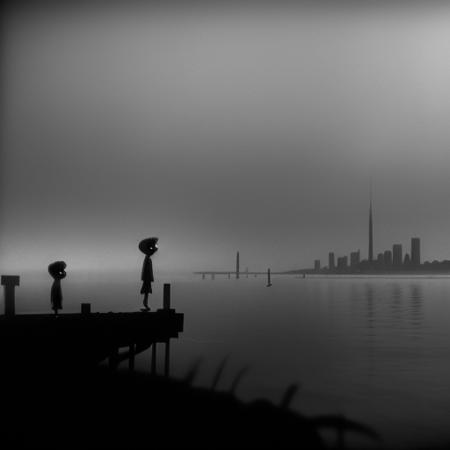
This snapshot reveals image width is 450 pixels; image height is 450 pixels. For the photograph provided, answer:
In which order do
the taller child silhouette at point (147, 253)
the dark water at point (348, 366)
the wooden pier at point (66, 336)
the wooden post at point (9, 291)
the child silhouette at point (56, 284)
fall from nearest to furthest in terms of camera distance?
the wooden pier at point (66, 336), the wooden post at point (9, 291), the child silhouette at point (56, 284), the taller child silhouette at point (147, 253), the dark water at point (348, 366)

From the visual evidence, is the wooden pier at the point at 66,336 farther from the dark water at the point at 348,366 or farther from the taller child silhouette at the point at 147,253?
the dark water at the point at 348,366

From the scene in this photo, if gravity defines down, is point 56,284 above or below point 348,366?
above

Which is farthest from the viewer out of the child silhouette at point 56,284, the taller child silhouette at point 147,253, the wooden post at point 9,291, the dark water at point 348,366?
the dark water at point 348,366

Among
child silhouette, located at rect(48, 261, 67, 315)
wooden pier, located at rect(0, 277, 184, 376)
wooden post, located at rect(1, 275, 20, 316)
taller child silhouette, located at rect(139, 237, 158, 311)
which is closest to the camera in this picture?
wooden pier, located at rect(0, 277, 184, 376)

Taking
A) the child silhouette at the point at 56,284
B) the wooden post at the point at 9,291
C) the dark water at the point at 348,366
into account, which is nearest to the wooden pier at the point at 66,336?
the wooden post at the point at 9,291

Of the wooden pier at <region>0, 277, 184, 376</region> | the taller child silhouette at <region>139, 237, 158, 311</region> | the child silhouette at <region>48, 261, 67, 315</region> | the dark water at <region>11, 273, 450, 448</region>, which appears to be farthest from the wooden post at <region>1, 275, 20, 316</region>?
the dark water at <region>11, 273, 450, 448</region>

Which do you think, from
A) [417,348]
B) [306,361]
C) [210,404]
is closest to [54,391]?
[210,404]

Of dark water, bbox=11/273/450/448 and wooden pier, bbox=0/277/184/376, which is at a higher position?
wooden pier, bbox=0/277/184/376

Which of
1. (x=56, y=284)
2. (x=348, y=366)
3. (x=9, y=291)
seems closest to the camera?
(x=9, y=291)

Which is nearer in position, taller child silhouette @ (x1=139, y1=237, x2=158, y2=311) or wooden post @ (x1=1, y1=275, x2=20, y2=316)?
wooden post @ (x1=1, y1=275, x2=20, y2=316)

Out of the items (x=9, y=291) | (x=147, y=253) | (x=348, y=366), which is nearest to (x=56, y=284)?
(x=9, y=291)

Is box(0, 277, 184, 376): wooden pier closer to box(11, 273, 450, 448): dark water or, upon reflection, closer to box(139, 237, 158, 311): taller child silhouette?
box(139, 237, 158, 311): taller child silhouette

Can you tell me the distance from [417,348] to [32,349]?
36373 millimetres

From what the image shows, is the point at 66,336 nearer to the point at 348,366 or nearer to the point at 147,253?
the point at 147,253
